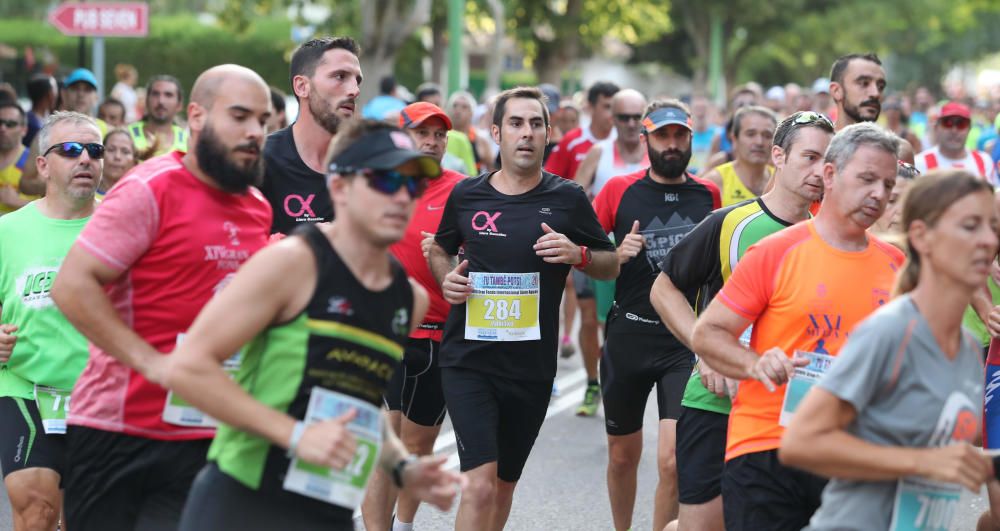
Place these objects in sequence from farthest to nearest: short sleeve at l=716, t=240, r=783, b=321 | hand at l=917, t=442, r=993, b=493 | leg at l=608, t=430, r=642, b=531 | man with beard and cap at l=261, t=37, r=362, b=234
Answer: leg at l=608, t=430, r=642, b=531 < man with beard and cap at l=261, t=37, r=362, b=234 < short sleeve at l=716, t=240, r=783, b=321 < hand at l=917, t=442, r=993, b=493

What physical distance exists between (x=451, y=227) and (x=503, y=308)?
1.70 ft

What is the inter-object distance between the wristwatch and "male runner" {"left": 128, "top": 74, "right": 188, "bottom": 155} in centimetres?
553

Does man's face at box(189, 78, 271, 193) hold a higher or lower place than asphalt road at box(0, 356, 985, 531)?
higher

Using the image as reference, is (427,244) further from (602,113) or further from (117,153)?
(602,113)

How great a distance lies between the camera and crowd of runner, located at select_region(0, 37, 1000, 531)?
11.7 feet

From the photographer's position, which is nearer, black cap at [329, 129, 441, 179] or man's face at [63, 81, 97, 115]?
black cap at [329, 129, 441, 179]

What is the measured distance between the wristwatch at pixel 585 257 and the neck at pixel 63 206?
2.04 metres

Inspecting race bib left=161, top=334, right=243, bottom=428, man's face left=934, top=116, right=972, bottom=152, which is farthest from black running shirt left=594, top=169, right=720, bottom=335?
man's face left=934, top=116, right=972, bottom=152

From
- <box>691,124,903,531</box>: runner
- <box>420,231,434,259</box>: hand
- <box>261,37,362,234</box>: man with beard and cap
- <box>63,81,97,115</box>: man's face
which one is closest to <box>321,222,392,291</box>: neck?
<box>691,124,903,531</box>: runner

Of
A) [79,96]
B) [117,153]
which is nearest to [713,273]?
[117,153]

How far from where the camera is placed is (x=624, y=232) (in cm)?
754

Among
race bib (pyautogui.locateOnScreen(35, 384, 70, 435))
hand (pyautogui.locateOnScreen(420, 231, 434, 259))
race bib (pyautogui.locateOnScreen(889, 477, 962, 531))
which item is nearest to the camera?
race bib (pyautogui.locateOnScreen(889, 477, 962, 531))

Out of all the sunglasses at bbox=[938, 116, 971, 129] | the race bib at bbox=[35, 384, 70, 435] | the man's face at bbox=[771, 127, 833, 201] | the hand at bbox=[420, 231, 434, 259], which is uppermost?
the man's face at bbox=[771, 127, 833, 201]

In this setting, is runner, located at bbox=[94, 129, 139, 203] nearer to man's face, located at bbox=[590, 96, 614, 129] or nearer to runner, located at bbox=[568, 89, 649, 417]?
runner, located at bbox=[568, 89, 649, 417]
